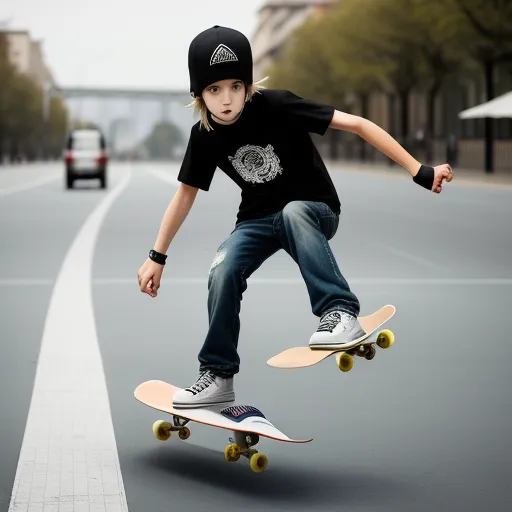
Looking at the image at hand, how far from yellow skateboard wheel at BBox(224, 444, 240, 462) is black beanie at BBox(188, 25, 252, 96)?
49.9 inches

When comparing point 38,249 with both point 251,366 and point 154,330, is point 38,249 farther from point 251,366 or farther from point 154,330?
point 251,366

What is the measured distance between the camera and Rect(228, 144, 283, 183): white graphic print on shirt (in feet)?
16.8

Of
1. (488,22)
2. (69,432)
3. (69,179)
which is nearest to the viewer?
(69,432)

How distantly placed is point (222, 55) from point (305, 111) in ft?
1.33

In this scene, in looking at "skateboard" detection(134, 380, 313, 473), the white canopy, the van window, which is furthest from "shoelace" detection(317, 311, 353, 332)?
the white canopy

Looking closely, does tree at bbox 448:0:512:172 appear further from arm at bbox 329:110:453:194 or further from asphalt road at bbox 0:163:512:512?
arm at bbox 329:110:453:194

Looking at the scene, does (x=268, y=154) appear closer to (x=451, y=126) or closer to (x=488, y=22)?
(x=488, y=22)

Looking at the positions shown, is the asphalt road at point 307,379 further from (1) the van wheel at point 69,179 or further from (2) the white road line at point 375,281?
(1) the van wheel at point 69,179

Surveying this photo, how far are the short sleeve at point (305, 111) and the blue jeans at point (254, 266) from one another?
29 centimetres

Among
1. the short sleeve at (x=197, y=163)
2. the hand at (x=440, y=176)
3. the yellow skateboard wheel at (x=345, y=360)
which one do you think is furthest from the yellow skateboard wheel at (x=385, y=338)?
the short sleeve at (x=197, y=163)

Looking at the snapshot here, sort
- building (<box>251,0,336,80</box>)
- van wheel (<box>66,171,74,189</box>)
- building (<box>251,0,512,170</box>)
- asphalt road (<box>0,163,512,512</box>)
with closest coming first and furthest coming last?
asphalt road (<box>0,163,512,512</box>) < van wheel (<box>66,171,74,189</box>) < building (<box>251,0,512,170</box>) < building (<box>251,0,336,80</box>)

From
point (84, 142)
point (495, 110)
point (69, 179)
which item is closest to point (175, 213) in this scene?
point (69, 179)

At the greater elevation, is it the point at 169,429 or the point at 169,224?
the point at 169,224

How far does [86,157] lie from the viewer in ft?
140
